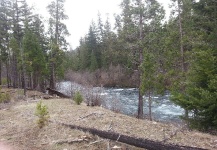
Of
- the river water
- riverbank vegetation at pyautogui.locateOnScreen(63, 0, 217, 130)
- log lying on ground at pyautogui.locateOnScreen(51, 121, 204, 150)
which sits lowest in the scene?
the river water

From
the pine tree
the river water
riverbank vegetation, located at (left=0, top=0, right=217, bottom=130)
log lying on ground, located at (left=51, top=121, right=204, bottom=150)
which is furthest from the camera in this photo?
the pine tree

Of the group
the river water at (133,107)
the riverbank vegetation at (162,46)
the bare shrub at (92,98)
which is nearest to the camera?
the riverbank vegetation at (162,46)

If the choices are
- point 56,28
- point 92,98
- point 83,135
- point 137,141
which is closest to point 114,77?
point 56,28

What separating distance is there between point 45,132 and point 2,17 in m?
28.1

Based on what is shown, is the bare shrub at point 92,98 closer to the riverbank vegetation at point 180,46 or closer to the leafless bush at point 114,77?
the riverbank vegetation at point 180,46

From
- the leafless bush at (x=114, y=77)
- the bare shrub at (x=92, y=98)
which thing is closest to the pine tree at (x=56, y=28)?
the bare shrub at (x=92, y=98)

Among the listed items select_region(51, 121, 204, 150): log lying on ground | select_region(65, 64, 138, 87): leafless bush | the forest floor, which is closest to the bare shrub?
the forest floor

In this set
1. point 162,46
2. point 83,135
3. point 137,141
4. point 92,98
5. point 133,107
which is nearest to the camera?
point 137,141

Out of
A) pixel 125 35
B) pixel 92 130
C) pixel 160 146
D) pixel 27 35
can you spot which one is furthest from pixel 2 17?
pixel 160 146

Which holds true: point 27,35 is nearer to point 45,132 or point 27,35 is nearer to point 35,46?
point 35,46

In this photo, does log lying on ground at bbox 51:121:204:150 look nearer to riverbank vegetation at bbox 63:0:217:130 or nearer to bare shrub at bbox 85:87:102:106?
riverbank vegetation at bbox 63:0:217:130

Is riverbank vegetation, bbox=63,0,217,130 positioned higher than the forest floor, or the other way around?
riverbank vegetation, bbox=63,0,217,130

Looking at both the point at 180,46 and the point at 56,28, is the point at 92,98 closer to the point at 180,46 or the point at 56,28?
the point at 180,46

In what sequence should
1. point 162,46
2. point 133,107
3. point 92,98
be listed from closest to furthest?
point 92,98
point 162,46
point 133,107
